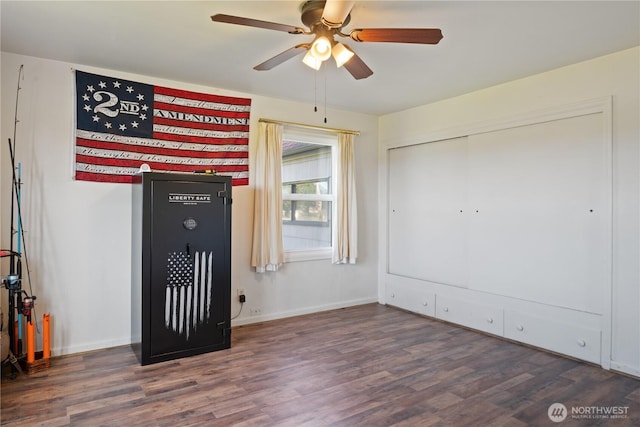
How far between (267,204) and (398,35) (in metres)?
2.44

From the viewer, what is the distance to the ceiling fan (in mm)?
2053

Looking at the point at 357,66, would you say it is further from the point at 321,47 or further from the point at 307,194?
the point at 307,194

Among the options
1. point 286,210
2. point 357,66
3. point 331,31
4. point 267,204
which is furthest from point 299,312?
point 331,31

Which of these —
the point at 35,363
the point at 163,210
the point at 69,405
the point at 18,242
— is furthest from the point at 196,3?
the point at 35,363

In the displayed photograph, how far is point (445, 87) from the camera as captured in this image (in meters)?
3.93

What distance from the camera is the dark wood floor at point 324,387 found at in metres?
2.33

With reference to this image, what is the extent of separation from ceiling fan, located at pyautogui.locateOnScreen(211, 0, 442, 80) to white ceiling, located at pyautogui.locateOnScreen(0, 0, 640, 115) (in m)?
0.16

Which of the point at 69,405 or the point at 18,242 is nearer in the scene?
the point at 69,405

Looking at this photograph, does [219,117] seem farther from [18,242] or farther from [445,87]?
[445,87]

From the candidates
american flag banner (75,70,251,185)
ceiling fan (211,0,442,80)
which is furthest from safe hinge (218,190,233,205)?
ceiling fan (211,0,442,80)

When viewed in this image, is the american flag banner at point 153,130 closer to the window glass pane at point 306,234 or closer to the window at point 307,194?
the window at point 307,194

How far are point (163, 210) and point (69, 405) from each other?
4.75 feet

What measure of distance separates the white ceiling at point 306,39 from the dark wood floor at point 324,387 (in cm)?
247

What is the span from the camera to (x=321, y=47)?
2.32 metres
